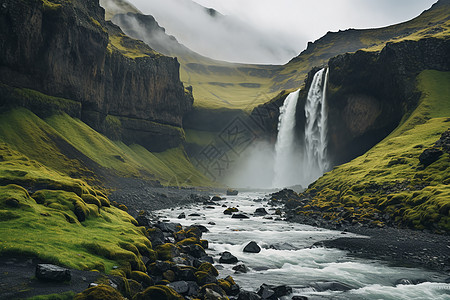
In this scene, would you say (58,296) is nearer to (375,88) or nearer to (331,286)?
(331,286)

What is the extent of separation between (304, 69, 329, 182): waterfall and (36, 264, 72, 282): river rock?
340ft

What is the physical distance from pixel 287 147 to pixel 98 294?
125341 mm

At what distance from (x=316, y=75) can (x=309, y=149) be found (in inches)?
1160

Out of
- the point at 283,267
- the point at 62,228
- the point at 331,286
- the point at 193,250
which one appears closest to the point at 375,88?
the point at 283,267

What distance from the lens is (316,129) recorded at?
11025 cm

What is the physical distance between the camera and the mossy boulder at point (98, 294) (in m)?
9.94

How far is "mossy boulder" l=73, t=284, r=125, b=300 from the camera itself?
9938 millimetres

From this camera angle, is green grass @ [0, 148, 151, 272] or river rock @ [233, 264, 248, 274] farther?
river rock @ [233, 264, 248, 274]

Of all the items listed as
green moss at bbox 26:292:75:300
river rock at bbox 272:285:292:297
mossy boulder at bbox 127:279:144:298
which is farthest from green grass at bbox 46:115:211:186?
green moss at bbox 26:292:75:300

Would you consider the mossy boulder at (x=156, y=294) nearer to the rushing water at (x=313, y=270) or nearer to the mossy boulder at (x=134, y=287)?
the mossy boulder at (x=134, y=287)

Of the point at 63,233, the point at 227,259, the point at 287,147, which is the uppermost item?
the point at 287,147

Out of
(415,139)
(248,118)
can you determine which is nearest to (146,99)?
(248,118)

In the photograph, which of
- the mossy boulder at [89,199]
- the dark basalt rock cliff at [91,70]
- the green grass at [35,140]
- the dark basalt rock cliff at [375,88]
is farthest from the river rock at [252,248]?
the dark basalt rock cliff at [91,70]

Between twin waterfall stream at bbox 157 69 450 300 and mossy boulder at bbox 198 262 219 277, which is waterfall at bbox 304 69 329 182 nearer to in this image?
twin waterfall stream at bbox 157 69 450 300
